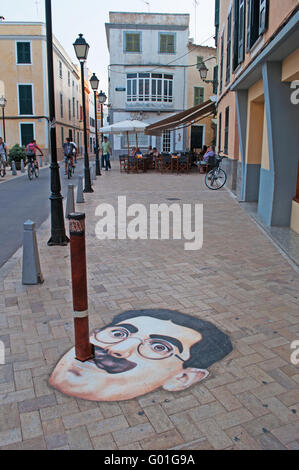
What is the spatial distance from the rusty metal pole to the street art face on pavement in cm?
12

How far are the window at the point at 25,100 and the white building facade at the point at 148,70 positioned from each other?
683 centimetres

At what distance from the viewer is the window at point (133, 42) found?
1293 inches

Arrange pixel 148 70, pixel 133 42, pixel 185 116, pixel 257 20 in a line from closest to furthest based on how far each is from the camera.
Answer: pixel 257 20 → pixel 185 116 → pixel 133 42 → pixel 148 70

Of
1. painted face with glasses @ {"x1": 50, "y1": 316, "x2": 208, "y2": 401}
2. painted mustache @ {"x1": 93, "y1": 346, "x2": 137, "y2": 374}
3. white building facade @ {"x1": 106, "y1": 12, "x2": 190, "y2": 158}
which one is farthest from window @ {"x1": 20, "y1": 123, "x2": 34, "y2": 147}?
painted mustache @ {"x1": 93, "y1": 346, "x2": 137, "y2": 374}

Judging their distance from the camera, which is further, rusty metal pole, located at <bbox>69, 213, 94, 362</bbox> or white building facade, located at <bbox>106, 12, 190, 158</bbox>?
white building facade, located at <bbox>106, 12, 190, 158</bbox>

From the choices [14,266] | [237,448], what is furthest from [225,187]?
[237,448]

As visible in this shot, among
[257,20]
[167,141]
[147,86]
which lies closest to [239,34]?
[257,20]

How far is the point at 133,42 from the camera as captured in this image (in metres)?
33.0

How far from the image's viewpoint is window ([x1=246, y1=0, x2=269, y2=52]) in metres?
7.32

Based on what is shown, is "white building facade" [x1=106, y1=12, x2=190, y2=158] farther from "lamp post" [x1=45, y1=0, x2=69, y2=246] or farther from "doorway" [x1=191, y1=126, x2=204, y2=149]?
"lamp post" [x1=45, y1=0, x2=69, y2=246]

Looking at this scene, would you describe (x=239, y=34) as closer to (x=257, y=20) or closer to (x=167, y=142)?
(x=257, y=20)

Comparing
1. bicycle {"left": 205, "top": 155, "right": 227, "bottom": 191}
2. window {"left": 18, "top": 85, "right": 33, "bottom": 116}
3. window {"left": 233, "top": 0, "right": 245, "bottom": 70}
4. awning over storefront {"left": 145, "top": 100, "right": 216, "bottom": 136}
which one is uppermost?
window {"left": 18, "top": 85, "right": 33, "bottom": 116}

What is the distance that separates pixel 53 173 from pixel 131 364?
173 inches

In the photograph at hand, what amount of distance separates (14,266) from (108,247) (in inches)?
66.1
